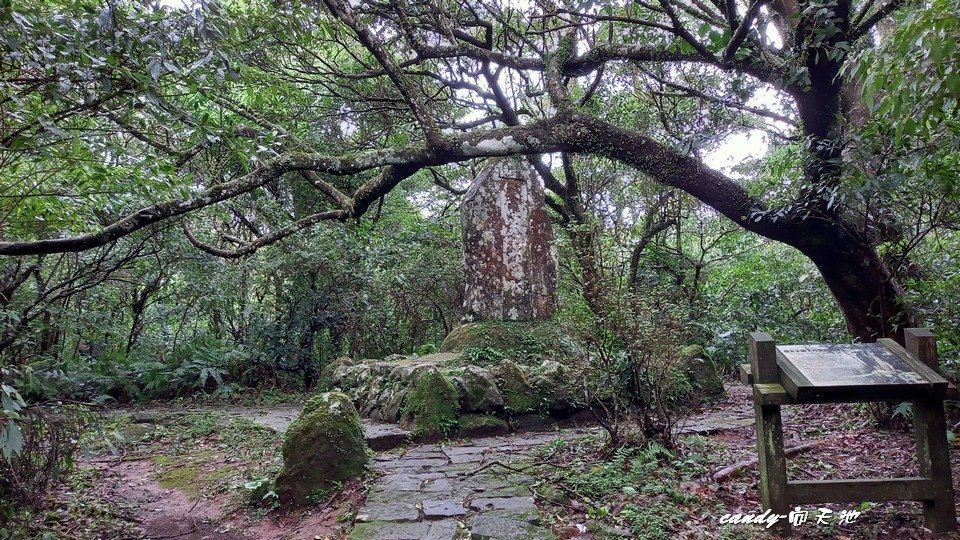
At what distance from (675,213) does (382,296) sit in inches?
221

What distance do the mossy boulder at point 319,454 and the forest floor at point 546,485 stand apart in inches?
5.9

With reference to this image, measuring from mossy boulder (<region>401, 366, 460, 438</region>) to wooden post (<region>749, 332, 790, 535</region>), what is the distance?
3.20 m

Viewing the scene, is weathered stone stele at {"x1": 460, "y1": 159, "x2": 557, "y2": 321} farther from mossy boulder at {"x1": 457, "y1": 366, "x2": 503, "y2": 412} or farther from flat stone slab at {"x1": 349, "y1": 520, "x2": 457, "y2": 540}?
flat stone slab at {"x1": 349, "y1": 520, "x2": 457, "y2": 540}

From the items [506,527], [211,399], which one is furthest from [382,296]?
[506,527]

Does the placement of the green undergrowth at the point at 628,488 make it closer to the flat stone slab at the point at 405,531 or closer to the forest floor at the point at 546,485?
the forest floor at the point at 546,485

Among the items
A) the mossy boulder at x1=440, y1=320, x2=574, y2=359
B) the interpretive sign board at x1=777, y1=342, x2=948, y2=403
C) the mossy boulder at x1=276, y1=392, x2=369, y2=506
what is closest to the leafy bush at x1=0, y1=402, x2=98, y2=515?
the mossy boulder at x1=276, y1=392, x2=369, y2=506

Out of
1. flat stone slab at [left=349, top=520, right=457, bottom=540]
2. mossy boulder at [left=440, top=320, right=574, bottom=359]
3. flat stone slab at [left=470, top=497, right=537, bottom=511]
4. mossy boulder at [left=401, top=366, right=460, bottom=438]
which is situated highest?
mossy boulder at [left=440, top=320, right=574, bottom=359]

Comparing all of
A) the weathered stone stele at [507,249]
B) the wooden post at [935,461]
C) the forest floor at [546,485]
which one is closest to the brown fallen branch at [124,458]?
the forest floor at [546,485]

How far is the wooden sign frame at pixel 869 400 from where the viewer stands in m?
3.14

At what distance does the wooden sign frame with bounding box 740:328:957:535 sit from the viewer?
3.14m

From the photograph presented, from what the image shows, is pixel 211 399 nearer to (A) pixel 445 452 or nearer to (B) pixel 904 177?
(A) pixel 445 452

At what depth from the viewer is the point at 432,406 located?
589 cm

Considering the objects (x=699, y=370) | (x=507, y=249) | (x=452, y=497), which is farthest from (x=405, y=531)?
(x=507, y=249)

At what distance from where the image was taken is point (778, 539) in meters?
3.19
